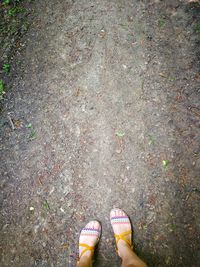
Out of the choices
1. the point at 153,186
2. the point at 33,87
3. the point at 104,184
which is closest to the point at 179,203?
the point at 153,186

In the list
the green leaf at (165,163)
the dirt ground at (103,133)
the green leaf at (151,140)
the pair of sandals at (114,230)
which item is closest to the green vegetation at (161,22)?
the dirt ground at (103,133)

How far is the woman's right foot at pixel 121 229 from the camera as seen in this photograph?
8.46 feet

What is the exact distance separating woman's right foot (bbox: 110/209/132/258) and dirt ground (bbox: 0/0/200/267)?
0.08 metres

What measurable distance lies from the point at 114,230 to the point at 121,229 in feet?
0.30

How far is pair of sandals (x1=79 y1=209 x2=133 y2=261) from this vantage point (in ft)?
8.62

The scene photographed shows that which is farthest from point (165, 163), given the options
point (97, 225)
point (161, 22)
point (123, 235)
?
point (161, 22)

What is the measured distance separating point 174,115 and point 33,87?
70.4 inches

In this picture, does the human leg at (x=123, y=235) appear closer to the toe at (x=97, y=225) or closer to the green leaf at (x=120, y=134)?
the toe at (x=97, y=225)

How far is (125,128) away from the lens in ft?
9.89

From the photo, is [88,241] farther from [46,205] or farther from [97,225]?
[46,205]

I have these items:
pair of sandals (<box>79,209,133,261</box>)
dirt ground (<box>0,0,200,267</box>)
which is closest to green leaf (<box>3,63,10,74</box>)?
dirt ground (<box>0,0,200,267</box>)

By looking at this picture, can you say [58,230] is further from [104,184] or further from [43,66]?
[43,66]

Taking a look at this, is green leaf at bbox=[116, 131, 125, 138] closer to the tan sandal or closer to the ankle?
the tan sandal

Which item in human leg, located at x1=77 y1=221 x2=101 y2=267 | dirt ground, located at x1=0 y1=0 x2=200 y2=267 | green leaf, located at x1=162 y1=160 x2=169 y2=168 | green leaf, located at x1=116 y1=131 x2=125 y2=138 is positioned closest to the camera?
human leg, located at x1=77 y1=221 x2=101 y2=267
